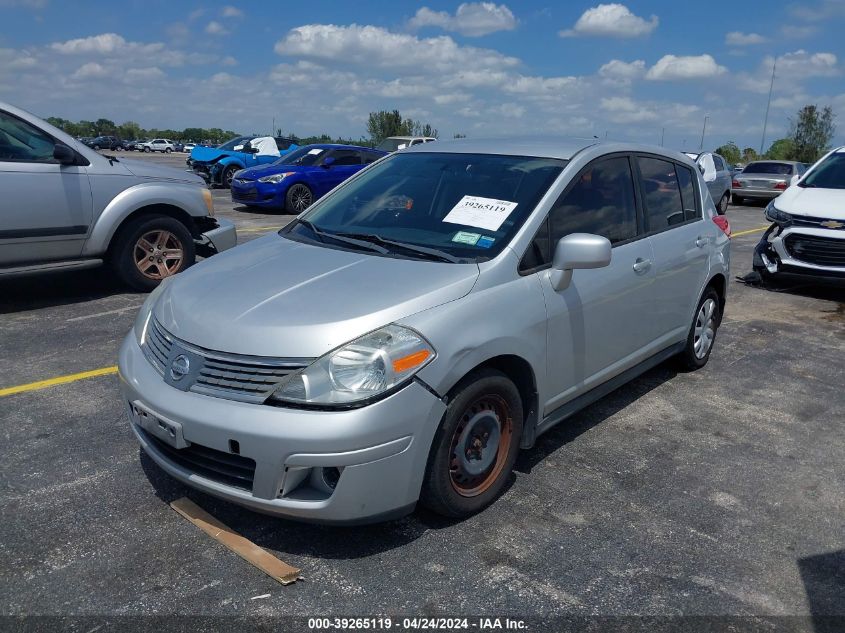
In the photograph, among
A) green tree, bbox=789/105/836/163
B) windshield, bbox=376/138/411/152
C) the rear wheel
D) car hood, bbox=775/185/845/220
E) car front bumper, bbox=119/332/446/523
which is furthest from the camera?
green tree, bbox=789/105/836/163

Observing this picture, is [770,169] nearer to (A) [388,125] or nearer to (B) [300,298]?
(B) [300,298]

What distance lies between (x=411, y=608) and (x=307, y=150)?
45.2 feet

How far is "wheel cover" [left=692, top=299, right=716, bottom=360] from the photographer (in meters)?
5.13

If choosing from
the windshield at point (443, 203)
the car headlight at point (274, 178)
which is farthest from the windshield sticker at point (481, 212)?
the car headlight at point (274, 178)

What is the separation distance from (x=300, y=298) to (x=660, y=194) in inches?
→ 106

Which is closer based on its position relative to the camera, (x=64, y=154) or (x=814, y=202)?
(x=64, y=154)

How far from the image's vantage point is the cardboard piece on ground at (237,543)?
2691mm

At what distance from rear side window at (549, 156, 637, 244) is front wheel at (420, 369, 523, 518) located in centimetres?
92

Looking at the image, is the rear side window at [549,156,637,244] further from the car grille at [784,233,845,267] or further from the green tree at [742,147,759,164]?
the green tree at [742,147,759,164]

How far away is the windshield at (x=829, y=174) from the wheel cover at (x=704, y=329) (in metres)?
4.49

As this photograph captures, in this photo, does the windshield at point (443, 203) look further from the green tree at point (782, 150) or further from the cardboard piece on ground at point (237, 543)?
the green tree at point (782, 150)

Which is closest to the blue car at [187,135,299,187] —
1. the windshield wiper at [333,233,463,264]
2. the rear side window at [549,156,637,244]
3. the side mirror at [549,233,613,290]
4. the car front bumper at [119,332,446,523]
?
the rear side window at [549,156,637,244]

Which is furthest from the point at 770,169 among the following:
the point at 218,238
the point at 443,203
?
the point at 443,203

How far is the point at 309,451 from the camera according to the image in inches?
99.7
